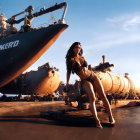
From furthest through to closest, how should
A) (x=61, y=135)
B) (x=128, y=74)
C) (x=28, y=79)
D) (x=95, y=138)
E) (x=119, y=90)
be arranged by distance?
(x=128, y=74) → (x=28, y=79) → (x=119, y=90) → (x=61, y=135) → (x=95, y=138)

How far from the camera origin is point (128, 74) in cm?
1783

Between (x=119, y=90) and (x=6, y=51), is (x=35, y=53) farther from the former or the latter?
(x=119, y=90)

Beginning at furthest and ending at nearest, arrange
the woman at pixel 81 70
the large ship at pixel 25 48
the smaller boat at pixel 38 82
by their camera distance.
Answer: the smaller boat at pixel 38 82
the large ship at pixel 25 48
the woman at pixel 81 70

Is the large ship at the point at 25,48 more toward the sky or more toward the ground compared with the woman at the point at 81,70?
more toward the sky

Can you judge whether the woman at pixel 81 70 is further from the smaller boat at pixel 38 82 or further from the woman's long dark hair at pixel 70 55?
the smaller boat at pixel 38 82

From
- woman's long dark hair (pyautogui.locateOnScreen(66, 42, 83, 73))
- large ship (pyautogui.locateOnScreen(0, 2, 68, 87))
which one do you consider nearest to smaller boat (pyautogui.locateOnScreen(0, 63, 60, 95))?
large ship (pyautogui.locateOnScreen(0, 2, 68, 87))

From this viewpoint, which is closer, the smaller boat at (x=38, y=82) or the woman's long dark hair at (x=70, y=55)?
the woman's long dark hair at (x=70, y=55)

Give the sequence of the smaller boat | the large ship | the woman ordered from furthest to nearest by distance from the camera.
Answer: the smaller boat → the large ship → the woman

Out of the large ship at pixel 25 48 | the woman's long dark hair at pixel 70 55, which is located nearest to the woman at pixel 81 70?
the woman's long dark hair at pixel 70 55

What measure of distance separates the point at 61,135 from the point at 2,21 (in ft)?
69.8

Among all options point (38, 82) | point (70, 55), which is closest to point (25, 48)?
point (38, 82)

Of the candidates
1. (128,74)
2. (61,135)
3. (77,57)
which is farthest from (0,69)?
(128,74)

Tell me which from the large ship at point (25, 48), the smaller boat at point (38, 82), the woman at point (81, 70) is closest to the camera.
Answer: the woman at point (81, 70)

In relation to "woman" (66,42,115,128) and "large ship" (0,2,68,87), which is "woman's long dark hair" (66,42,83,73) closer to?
"woman" (66,42,115,128)
